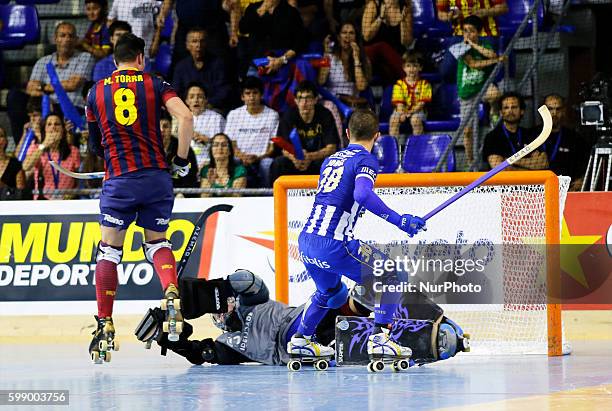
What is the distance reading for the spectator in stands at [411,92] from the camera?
11.6 meters

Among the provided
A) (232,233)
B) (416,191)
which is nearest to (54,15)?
(232,233)

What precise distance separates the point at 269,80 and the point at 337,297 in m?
5.14

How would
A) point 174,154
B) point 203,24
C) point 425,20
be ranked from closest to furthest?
point 174,154, point 425,20, point 203,24

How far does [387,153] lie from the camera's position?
11234mm

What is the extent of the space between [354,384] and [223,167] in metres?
4.50

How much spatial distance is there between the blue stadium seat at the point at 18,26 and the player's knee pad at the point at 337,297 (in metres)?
7.52

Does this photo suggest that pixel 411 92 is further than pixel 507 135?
Yes

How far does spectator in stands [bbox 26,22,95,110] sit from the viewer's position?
12734 millimetres

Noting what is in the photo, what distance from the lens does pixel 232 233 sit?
A: 9.98 meters

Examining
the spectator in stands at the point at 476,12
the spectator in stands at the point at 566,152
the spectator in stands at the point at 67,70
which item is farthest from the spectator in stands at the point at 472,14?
the spectator in stands at the point at 67,70

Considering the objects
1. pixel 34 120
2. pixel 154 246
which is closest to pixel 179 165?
pixel 154 246

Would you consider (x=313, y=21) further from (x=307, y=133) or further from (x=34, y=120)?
(x=34, y=120)

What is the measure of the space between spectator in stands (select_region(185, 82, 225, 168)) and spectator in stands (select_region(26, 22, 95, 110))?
4.90ft

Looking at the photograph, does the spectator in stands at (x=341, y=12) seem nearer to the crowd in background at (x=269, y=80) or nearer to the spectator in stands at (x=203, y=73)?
the crowd in background at (x=269, y=80)
